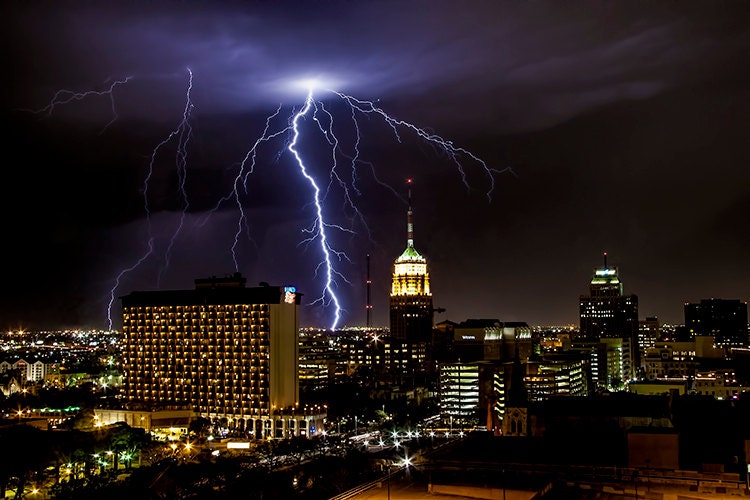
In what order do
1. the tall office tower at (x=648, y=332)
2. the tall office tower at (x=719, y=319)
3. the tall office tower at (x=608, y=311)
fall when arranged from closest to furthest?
the tall office tower at (x=608, y=311)
the tall office tower at (x=648, y=332)
the tall office tower at (x=719, y=319)

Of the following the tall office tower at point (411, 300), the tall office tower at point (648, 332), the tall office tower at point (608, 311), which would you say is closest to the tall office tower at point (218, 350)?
the tall office tower at point (411, 300)

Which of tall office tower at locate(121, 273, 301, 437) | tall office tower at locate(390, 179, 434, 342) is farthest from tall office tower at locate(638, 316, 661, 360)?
tall office tower at locate(121, 273, 301, 437)

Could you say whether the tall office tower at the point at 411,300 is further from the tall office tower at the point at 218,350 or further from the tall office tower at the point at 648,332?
the tall office tower at the point at 218,350

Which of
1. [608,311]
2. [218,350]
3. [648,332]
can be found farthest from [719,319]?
[218,350]

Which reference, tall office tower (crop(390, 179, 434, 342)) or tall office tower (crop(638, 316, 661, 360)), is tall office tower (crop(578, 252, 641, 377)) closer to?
tall office tower (crop(638, 316, 661, 360))

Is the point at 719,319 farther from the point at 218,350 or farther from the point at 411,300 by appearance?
the point at 218,350

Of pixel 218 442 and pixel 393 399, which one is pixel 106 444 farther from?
pixel 393 399

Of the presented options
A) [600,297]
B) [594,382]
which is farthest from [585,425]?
[600,297]
